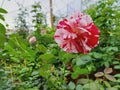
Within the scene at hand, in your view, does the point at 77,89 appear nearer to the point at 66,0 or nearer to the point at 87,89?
the point at 87,89

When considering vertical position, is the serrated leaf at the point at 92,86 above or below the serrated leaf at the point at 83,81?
below

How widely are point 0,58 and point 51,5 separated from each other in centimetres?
304

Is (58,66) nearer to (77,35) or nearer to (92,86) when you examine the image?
(92,86)

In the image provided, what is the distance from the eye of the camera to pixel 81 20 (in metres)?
0.92

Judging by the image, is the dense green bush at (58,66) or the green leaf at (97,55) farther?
the green leaf at (97,55)

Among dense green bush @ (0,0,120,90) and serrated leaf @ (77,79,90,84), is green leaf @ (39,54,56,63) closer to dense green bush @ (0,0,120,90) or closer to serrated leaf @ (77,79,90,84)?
dense green bush @ (0,0,120,90)

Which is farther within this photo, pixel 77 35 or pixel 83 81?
pixel 83 81

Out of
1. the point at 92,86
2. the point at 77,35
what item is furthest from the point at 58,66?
the point at 77,35

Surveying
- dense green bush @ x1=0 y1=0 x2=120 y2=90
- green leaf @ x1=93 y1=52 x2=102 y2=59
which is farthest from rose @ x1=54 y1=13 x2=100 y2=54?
green leaf @ x1=93 y1=52 x2=102 y2=59

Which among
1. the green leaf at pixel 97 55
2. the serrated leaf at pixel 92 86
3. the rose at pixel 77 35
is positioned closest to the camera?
the rose at pixel 77 35

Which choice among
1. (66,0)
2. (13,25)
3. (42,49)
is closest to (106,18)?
(42,49)

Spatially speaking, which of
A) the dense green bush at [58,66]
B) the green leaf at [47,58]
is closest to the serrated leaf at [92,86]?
the dense green bush at [58,66]

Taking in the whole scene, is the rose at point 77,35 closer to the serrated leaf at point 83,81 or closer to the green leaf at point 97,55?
the serrated leaf at point 83,81

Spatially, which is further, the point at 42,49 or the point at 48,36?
the point at 48,36
